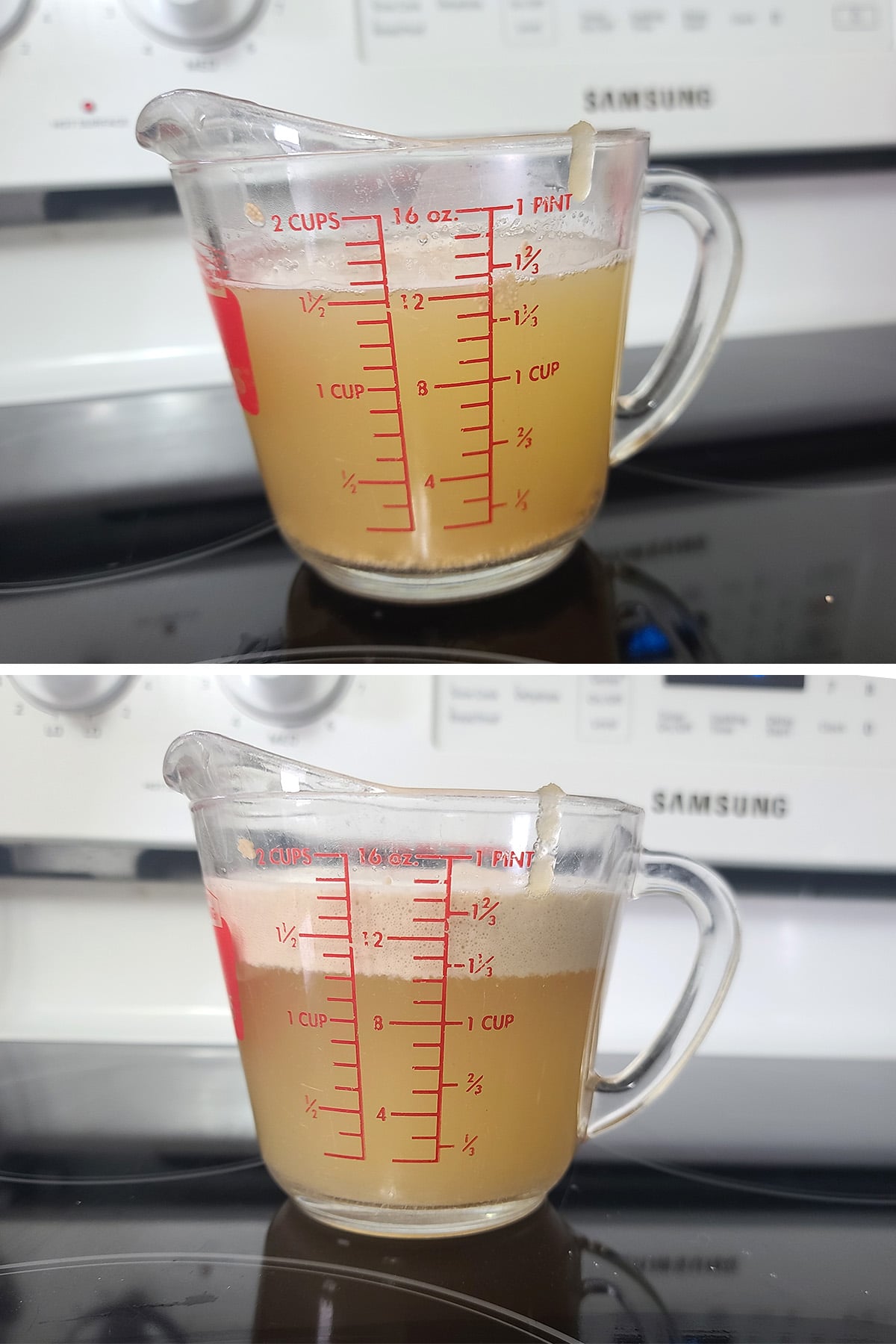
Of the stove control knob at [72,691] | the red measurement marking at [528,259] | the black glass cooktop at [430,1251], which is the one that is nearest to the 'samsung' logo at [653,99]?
the red measurement marking at [528,259]

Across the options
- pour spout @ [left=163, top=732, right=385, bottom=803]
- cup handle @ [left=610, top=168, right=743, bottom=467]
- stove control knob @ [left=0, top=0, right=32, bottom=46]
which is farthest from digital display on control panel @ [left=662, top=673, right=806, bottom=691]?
stove control knob @ [left=0, top=0, right=32, bottom=46]

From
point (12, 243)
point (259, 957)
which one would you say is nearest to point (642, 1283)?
point (259, 957)

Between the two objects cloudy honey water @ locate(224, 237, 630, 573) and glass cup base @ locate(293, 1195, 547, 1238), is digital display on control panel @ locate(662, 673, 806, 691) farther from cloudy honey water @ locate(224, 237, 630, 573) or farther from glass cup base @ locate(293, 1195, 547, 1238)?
glass cup base @ locate(293, 1195, 547, 1238)

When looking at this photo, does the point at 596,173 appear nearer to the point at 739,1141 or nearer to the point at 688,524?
the point at 688,524

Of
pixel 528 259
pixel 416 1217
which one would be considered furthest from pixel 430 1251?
pixel 528 259

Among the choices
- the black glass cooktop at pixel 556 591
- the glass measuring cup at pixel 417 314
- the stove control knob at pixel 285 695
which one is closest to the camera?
the glass measuring cup at pixel 417 314

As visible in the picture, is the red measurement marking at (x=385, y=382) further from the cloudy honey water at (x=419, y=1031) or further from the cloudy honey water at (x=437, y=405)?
the cloudy honey water at (x=419, y=1031)

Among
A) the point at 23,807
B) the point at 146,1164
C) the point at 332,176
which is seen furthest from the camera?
the point at 23,807
